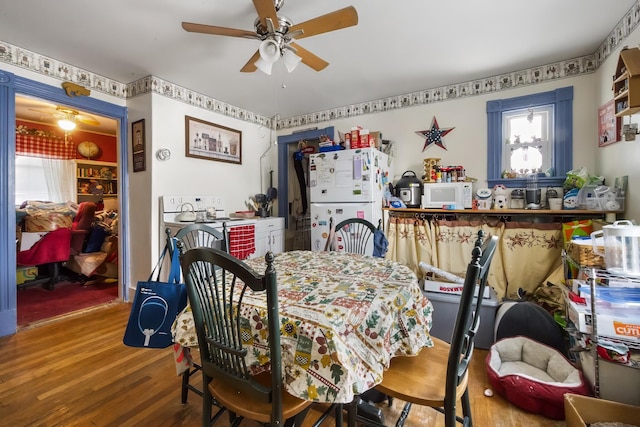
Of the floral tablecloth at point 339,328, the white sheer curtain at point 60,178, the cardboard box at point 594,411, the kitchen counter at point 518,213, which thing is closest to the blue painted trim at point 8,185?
the floral tablecloth at point 339,328

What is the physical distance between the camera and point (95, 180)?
5.59 metres

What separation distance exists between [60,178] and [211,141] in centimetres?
379

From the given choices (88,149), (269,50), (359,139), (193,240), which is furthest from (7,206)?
(88,149)

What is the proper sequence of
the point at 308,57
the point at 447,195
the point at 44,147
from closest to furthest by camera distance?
the point at 308,57 < the point at 447,195 < the point at 44,147

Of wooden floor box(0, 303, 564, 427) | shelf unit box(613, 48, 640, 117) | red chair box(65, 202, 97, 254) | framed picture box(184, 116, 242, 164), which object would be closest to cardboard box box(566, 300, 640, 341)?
wooden floor box(0, 303, 564, 427)

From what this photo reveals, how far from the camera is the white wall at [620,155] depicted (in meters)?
1.90

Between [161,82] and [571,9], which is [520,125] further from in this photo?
[161,82]

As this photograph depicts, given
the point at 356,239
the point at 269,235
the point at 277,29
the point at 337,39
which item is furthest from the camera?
the point at 269,235

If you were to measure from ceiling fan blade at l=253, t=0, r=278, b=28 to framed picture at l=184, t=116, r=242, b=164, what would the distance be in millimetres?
2003

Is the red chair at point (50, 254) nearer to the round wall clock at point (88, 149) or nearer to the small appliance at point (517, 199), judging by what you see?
the round wall clock at point (88, 149)

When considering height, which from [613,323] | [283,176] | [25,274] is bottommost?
[25,274]

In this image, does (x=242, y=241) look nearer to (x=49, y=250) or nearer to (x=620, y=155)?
(x=49, y=250)

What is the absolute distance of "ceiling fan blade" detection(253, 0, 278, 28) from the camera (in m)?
1.51

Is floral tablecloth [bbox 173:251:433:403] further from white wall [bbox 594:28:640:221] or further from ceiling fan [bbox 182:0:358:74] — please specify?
white wall [bbox 594:28:640:221]
